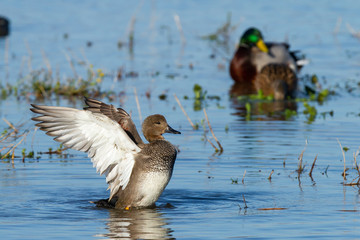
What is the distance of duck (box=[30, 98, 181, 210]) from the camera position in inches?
264

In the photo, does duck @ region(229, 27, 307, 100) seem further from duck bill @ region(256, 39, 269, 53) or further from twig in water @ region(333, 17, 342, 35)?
twig in water @ region(333, 17, 342, 35)

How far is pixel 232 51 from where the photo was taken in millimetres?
17859

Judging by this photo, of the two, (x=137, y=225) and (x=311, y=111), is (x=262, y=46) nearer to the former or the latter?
(x=311, y=111)

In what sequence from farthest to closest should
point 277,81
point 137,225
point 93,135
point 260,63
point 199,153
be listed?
1. point 260,63
2. point 277,81
3. point 199,153
4. point 93,135
5. point 137,225

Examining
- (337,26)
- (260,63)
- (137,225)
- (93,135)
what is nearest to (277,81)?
→ (260,63)

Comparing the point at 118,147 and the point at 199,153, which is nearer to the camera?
the point at 118,147

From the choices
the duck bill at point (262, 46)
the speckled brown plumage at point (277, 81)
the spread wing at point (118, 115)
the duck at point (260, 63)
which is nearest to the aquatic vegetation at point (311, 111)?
the speckled brown plumage at point (277, 81)

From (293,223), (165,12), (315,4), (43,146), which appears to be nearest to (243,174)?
(293,223)

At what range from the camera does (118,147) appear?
6836 mm

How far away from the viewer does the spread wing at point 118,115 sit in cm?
709

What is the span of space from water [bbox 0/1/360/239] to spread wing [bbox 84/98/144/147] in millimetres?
710

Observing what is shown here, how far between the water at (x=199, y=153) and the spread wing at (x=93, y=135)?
46cm

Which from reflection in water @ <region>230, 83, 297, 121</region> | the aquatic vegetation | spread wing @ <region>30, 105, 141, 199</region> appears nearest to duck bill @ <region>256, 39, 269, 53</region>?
reflection in water @ <region>230, 83, 297, 121</region>

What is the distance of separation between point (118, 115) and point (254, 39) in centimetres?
859
